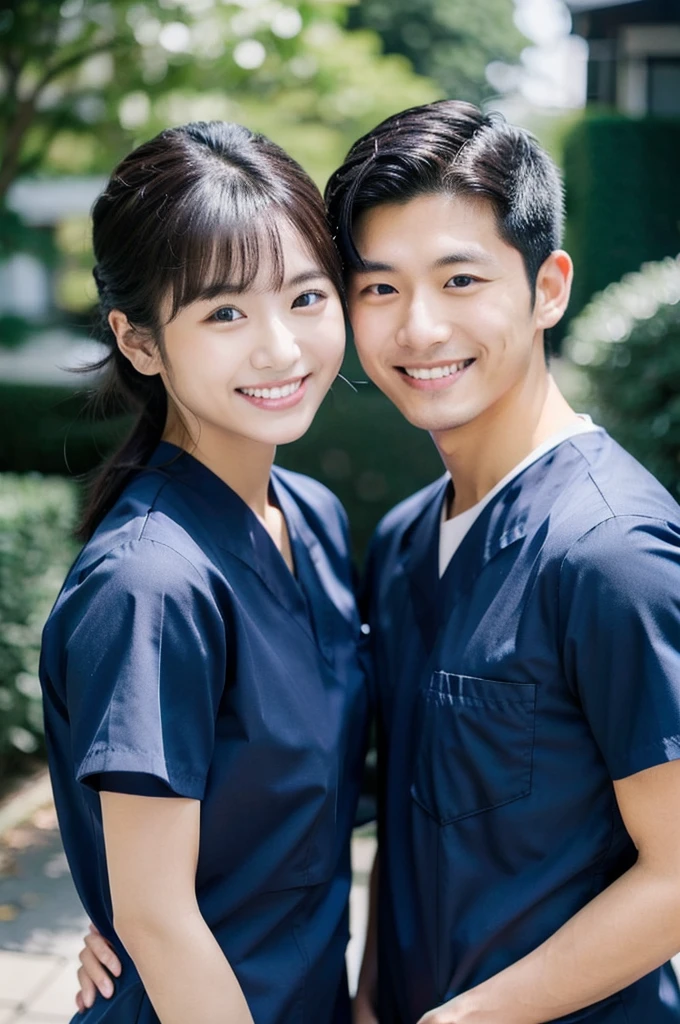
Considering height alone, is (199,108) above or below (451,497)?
above

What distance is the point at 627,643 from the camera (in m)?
1.28

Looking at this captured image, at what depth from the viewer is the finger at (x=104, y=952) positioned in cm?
153

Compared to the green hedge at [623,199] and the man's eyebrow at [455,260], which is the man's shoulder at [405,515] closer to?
the man's eyebrow at [455,260]

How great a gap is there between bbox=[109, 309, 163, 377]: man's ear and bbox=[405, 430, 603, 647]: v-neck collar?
1.70ft

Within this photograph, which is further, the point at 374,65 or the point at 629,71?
the point at 629,71

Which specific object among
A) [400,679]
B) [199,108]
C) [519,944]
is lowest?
[519,944]

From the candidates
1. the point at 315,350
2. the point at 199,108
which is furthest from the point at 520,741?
the point at 199,108

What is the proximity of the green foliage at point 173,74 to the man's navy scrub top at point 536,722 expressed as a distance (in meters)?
4.14

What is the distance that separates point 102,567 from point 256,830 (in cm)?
42

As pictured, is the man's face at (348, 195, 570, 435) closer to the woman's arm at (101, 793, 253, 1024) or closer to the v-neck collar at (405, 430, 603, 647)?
the v-neck collar at (405, 430, 603, 647)

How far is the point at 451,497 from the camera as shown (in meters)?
1.82

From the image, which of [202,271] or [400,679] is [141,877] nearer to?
[400,679]

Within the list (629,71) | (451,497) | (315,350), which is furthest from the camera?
(629,71)

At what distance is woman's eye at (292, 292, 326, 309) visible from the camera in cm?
153
